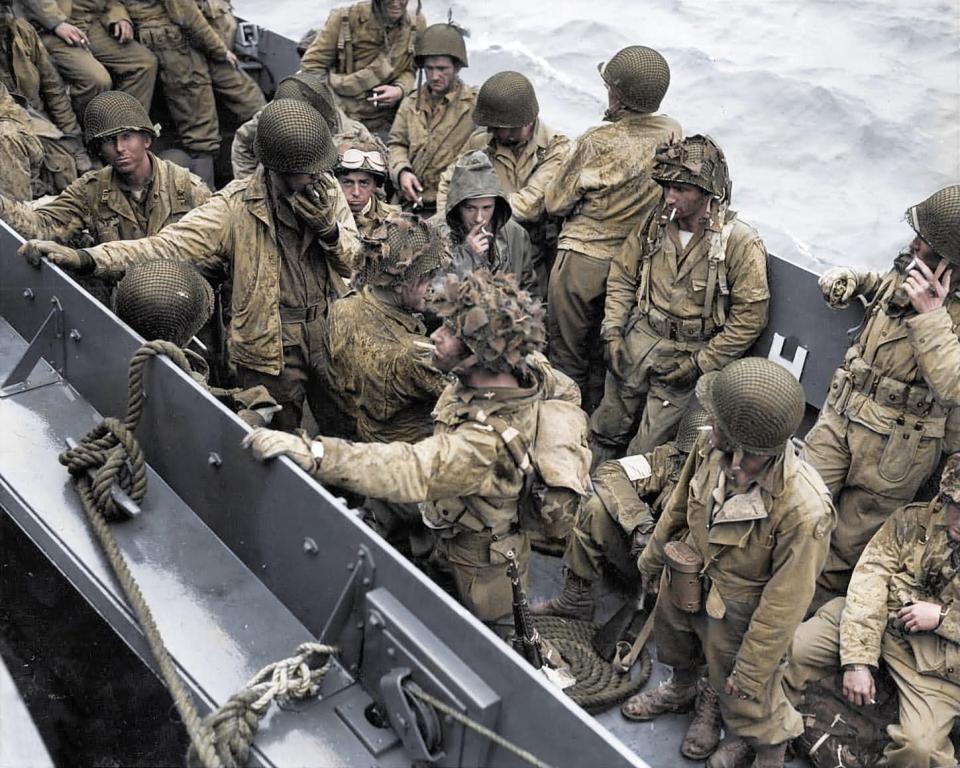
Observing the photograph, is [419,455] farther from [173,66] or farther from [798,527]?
[173,66]

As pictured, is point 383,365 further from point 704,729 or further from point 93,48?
point 93,48

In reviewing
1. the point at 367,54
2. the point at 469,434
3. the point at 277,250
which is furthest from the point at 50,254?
the point at 367,54

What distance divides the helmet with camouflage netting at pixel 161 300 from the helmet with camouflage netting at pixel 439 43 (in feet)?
10.2

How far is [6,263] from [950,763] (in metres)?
4.12

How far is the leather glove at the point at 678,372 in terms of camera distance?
5227 mm

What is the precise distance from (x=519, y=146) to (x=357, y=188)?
1027mm

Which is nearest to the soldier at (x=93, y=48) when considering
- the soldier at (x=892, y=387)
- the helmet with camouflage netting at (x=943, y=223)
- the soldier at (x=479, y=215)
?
the soldier at (x=479, y=215)

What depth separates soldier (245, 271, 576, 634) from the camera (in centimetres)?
312

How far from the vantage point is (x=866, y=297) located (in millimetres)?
4816

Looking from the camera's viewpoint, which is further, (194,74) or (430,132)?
(194,74)

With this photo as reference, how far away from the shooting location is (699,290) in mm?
5094

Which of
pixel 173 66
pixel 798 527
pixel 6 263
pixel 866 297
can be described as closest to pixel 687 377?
→ pixel 866 297

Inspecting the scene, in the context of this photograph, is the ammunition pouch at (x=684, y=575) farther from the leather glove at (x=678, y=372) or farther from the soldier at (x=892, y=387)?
the leather glove at (x=678, y=372)

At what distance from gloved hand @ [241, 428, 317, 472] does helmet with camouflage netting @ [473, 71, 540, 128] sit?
3098 millimetres
